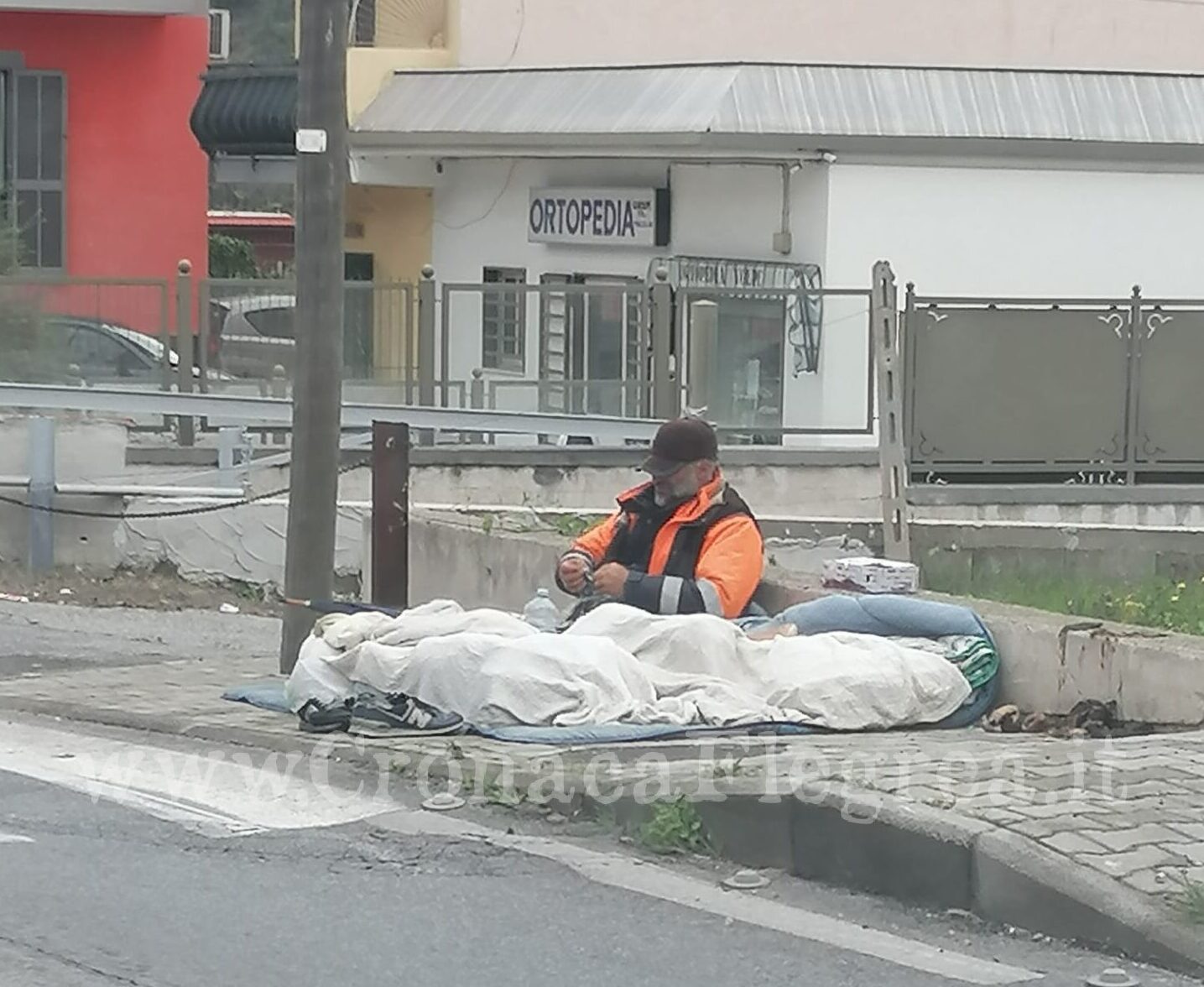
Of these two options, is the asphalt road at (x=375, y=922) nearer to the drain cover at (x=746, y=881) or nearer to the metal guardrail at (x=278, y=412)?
the drain cover at (x=746, y=881)

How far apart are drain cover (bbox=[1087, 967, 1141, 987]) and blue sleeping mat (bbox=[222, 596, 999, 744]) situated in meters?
2.66

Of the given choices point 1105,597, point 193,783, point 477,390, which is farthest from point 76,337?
point 193,783

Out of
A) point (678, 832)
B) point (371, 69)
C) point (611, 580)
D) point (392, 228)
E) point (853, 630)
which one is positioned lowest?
point (678, 832)

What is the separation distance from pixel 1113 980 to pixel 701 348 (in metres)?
12.1

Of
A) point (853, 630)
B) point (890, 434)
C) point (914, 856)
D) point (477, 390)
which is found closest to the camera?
point (914, 856)

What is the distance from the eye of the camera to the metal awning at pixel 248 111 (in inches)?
896

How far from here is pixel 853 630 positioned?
29.2 ft

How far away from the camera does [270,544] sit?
14.7m

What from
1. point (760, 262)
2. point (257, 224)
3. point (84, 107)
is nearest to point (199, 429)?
point (760, 262)

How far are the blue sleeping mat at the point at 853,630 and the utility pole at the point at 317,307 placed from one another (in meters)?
0.66

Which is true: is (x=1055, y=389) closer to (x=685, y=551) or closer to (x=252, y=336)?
(x=252, y=336)

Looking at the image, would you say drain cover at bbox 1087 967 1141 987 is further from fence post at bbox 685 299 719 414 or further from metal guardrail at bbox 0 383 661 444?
fence post at bbox 685 299 719 414

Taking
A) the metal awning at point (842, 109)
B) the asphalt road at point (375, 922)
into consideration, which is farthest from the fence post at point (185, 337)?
the asphalt road at point (375, 922)

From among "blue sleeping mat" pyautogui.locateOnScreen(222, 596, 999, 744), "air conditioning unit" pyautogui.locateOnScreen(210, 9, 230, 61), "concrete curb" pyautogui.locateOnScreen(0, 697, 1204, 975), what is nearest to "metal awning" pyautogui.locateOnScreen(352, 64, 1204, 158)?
"air conditioning unit" pyautogui.locateOnScreen(210, 9, 230, 61)
